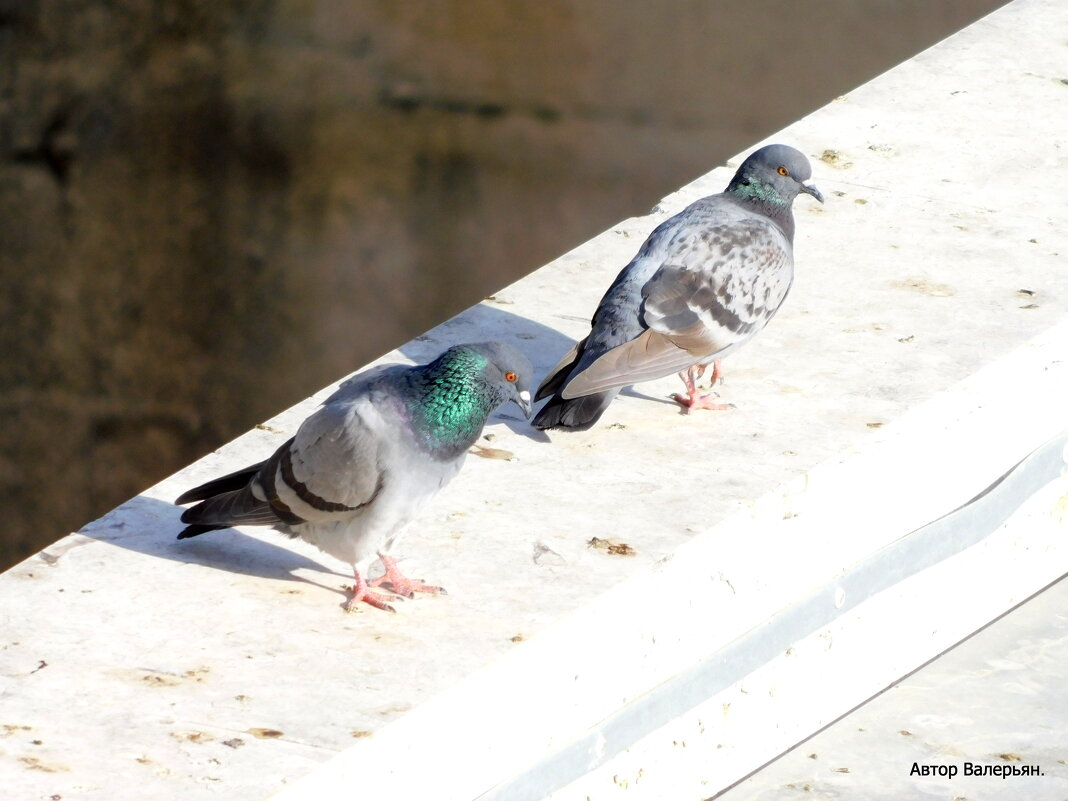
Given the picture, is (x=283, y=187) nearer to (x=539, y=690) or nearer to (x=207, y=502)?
(x=207, y=502)

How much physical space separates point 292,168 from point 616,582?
238 inches

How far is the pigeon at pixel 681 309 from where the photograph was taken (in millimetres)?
3926

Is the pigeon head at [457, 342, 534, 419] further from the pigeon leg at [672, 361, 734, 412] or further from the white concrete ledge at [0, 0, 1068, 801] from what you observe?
the pigeon leg at [672, 361, 734, 412]

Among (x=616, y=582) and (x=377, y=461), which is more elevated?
(x=377, y=461)

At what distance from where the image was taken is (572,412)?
392cm

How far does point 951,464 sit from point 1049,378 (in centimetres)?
45

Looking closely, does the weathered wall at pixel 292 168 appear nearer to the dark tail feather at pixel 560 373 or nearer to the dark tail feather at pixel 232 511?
the dark tail feather at pixel 560 373

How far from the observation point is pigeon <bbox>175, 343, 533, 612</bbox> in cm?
328

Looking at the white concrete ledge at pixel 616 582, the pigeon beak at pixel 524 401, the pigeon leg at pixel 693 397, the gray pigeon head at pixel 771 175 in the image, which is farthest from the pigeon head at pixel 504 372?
the gray pigeon head at pixel 771 175

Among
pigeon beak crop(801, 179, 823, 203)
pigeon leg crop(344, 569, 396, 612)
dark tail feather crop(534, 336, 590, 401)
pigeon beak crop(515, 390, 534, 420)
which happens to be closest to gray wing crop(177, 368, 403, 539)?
pigeon leg crop(344, 569, 396, 612)

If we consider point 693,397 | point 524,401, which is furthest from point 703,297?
point 524,401

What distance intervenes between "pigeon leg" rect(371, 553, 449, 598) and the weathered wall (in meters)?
5.04

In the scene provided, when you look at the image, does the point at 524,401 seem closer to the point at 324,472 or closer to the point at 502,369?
the point at 502,369

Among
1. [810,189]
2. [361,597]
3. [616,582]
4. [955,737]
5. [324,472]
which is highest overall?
[810,189]
